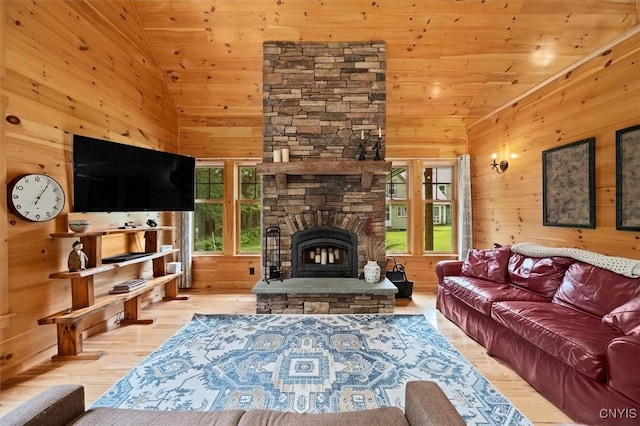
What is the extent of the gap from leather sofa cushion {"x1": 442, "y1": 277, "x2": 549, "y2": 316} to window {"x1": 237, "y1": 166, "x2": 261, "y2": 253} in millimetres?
3254

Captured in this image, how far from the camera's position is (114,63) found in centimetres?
345

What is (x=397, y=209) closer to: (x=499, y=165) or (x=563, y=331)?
(x=499, y=165)

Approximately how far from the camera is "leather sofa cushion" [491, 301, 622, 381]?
5.68ft

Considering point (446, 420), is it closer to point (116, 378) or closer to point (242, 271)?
point (116, 378)

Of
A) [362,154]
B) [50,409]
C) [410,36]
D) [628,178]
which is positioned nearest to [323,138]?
[362,154]

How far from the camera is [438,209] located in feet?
16.9

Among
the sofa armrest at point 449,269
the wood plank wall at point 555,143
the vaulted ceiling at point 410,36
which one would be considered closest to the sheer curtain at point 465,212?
the wood plank wall at point 555,143

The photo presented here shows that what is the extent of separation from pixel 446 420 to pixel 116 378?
2.55m

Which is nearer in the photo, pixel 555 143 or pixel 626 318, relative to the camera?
pixel 626 318

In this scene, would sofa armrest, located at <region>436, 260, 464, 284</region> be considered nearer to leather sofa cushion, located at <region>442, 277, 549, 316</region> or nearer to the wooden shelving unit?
leather sofa cushion, located at <region>442, 277, 549, 316</region>

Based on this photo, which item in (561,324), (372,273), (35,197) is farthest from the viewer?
(372,273)

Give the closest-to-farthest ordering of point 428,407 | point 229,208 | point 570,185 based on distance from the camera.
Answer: point 428,407, point 570,185, point 229,208

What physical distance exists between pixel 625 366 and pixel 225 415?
2121mm

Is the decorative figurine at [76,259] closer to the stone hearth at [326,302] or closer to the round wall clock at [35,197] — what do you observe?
the round wall clock at [35,197]
